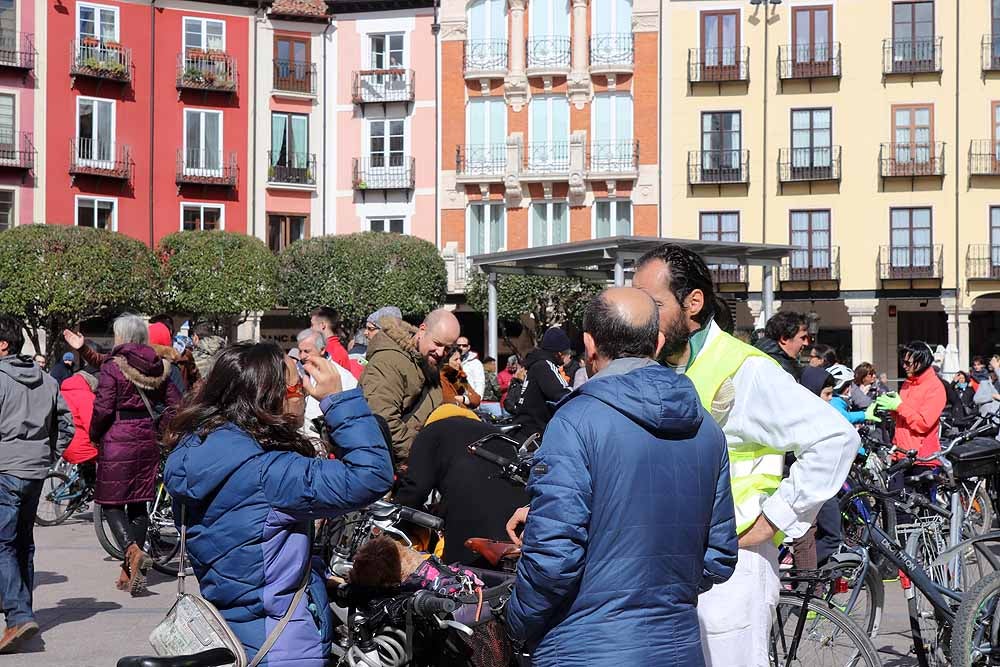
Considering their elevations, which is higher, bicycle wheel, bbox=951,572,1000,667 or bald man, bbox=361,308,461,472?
bald man, bbox=361,308,461,472

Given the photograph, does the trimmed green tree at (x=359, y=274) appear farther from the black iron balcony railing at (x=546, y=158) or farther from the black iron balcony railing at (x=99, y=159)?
the black iron balcony railing at (x=99, y=159)

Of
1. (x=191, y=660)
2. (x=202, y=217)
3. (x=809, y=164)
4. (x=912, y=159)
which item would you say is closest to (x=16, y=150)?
(x=202, y=217)

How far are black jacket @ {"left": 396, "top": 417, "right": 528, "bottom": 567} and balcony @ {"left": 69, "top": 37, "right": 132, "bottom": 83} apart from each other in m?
35.1

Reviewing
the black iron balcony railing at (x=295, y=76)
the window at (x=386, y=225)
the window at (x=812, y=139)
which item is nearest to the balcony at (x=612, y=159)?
the window at (x=812, y=139)

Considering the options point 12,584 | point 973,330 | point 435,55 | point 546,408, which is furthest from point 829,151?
point 12,584

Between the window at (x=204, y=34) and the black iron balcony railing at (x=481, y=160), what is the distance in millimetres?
8325

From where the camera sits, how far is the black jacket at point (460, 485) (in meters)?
5.30

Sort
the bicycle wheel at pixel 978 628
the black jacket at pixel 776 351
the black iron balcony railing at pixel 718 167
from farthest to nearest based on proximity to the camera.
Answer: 1. the black iron balcony railing at pixel 718 167
2. the black jacket at pixel 776 351
3. the bicycle wheel at pixel 978 628

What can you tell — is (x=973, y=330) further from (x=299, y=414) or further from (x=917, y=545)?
(x=299, y=414)

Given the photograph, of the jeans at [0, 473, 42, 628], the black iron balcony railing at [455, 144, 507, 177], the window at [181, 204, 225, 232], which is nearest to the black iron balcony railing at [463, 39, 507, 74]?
the black iron balcony railing at [455, 144, 507, 177]

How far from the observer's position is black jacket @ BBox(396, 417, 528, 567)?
209 inches

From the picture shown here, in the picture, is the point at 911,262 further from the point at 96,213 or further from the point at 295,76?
the point at 96,213

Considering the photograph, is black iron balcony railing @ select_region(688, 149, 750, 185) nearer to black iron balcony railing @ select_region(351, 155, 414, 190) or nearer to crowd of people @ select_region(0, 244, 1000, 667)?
black iron balcony railing @ select_region(351, 155, 414, 190)

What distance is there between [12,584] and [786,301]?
1305 inches
